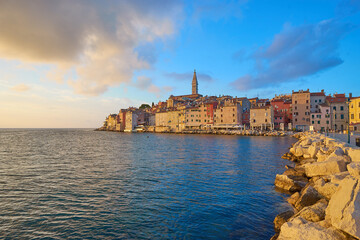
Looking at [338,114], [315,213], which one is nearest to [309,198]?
[315,213]

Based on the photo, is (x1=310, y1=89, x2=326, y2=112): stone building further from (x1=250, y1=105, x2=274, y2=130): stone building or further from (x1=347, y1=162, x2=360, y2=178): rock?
(x1=347, y1=162, x2=360, y2=178): rock

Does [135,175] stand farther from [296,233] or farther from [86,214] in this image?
[296,233]

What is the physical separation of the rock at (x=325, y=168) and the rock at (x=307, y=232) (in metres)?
6.91

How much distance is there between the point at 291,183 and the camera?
12.4 m

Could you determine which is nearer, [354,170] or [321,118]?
[354,170]

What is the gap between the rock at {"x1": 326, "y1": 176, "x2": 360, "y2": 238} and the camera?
5262 mm

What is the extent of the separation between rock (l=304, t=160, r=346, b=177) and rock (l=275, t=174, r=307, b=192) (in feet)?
2.11

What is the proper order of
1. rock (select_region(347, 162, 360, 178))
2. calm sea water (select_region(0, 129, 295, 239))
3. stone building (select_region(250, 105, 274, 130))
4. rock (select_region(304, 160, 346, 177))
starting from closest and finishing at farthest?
calm sea water (select_region(0, 129, 295, 239)) → rock (select_region(347, 162, 360, 178)) → rock (select_region(304, 160, 346, 177)) → stone building (select_region(250, 105, 274, 130))

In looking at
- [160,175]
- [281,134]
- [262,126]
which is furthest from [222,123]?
[160,175]

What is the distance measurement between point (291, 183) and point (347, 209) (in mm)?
7196

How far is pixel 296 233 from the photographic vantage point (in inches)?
225

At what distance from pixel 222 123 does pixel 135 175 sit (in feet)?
262

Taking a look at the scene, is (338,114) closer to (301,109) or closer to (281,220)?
(301,109)


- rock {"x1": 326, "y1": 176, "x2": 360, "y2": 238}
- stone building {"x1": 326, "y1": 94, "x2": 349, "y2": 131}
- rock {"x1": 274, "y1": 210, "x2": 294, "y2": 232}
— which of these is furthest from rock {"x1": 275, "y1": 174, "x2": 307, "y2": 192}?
stone building {"x1": 326, "y1": 94, "x2": 349, "y2": 131}
